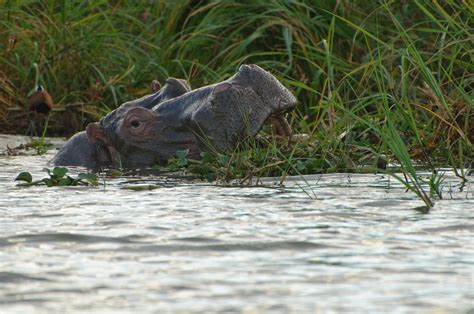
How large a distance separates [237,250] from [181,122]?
233cm

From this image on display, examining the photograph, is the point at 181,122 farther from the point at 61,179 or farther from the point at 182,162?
the point at 61,179

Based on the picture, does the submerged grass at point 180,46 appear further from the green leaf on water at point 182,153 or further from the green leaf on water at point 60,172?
the green leaf on water at point 60,172

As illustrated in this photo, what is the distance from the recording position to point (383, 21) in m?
8.60

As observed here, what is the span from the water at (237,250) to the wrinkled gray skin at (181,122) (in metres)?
0.70

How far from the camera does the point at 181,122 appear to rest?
5.49 meters

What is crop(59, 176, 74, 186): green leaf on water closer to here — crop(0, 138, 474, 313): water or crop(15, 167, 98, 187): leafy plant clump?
crop(15, 167, 98, 187): leafy plant clump

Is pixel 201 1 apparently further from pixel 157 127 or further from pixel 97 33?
pixel 157 127

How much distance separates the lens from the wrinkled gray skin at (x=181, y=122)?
17.2 ft

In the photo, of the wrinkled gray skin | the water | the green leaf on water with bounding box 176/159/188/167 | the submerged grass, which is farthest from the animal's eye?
the submerged grass

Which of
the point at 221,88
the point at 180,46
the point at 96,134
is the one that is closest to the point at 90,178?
the point at 221,88

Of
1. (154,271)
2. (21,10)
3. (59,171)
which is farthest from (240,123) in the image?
(21,10)

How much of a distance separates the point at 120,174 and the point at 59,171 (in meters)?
0.47

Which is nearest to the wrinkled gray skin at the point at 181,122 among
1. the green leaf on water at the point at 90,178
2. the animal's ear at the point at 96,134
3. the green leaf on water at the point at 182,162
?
the animal's ear at the point at 96,134

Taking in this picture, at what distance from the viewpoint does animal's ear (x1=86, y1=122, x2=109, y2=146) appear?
18.9 feet
